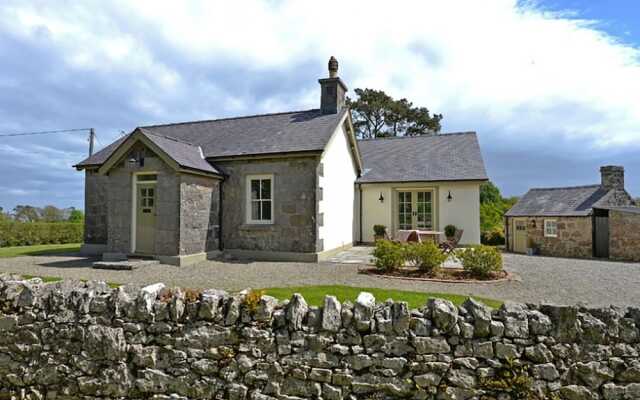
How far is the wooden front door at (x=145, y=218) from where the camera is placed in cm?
1148

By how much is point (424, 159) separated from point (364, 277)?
10598mm

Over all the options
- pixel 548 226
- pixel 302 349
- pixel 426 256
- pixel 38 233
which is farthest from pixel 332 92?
pixel 38 233

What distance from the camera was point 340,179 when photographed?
48.8 ft

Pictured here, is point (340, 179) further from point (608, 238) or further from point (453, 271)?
point (608, 238)

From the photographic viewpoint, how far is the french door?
1636 cm

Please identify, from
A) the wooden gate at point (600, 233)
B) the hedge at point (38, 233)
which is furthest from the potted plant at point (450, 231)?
the hedge at point (38, 233)

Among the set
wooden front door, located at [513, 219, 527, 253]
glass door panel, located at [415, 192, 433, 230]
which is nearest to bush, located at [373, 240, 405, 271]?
glass door panel, located at [415, 192, 433, 230]

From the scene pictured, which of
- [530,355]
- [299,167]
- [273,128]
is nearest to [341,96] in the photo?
[273,128]

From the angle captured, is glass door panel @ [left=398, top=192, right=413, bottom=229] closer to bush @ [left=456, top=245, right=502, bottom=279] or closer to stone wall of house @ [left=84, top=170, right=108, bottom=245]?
bush @ [left=456, top=245, right=502, bottom=279]

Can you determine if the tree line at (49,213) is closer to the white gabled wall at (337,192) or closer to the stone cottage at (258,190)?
the stone cottage at (258,190)

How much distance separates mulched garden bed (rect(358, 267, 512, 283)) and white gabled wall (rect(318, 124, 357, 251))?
353 cm

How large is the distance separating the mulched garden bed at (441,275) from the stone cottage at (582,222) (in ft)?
23.3

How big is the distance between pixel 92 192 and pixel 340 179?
401 inches

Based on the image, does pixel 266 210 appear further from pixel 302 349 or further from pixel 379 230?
pixel 302 349
